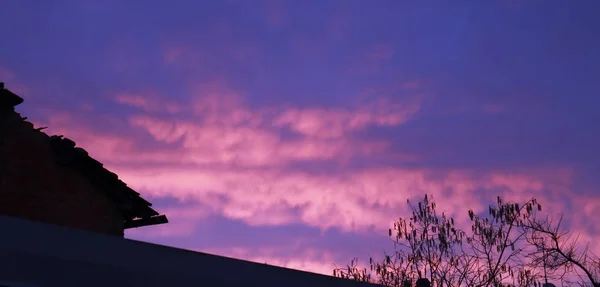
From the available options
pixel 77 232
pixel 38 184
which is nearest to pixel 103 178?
pixel 38 184

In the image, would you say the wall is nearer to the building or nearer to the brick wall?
the building

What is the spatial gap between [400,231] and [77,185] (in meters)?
12.2

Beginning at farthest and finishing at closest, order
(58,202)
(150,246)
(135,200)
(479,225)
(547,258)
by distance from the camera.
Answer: (479,225) → (547,258) → (135,200) → (58,202) → (150,246)

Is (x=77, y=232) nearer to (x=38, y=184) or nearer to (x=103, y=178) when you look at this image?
(x=38, y=184)

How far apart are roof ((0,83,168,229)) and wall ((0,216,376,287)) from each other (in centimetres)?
830

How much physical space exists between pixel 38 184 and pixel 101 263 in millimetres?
8621

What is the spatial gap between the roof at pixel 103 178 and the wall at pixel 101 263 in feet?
27.2

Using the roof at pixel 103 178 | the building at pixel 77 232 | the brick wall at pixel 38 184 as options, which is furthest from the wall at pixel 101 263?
the roof at pixel 103 178

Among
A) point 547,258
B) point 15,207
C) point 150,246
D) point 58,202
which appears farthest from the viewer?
point 547,258

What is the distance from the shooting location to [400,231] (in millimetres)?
23375

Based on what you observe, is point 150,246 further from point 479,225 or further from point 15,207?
point 479,225

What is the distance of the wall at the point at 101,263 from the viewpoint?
7016 millimetres

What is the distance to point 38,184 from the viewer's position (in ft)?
50.4

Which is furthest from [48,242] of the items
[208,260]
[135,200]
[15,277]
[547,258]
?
[547,258]
